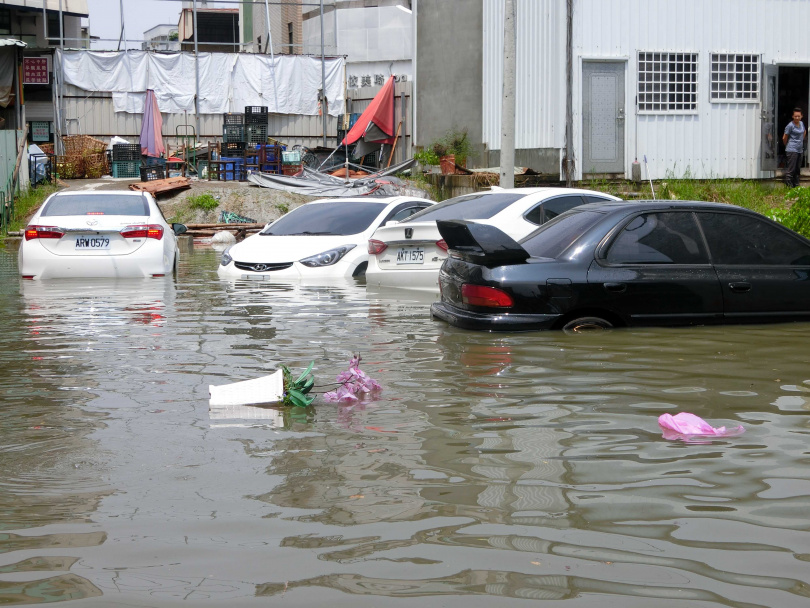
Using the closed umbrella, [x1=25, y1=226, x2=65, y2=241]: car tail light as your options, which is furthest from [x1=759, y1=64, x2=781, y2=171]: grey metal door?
the closed umbrella

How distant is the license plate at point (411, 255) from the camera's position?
38.4 feet

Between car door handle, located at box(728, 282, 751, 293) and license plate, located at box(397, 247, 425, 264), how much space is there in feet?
13.1

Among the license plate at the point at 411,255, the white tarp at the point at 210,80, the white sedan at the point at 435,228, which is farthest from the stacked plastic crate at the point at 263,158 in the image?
the license plate at the point at 411,255

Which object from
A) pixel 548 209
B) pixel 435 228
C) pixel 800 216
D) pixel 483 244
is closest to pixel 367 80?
pixel 800 216

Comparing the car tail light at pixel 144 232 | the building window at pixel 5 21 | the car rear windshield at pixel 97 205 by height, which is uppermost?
the building window at pixel 5 21

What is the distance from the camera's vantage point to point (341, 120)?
38.1 metres

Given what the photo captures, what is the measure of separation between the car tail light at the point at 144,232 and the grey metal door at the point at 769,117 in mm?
16011

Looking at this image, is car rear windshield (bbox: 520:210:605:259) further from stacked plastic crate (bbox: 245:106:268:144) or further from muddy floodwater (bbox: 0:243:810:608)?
stacked plastic crate (bbox: 245:106:268:144)

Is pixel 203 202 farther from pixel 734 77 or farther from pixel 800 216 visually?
pixel 800 216

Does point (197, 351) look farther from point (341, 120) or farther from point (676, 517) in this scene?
point (341, 120)

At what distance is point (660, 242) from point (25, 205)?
803 inches

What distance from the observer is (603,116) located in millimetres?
23047

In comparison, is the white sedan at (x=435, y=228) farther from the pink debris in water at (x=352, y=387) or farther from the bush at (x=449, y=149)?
the bush at (x=449, y=149)

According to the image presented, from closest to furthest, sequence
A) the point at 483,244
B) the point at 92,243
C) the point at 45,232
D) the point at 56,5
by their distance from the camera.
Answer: the point at 483,244 → the point at 45,232 → the point at 92,243 → the point at 56,5
